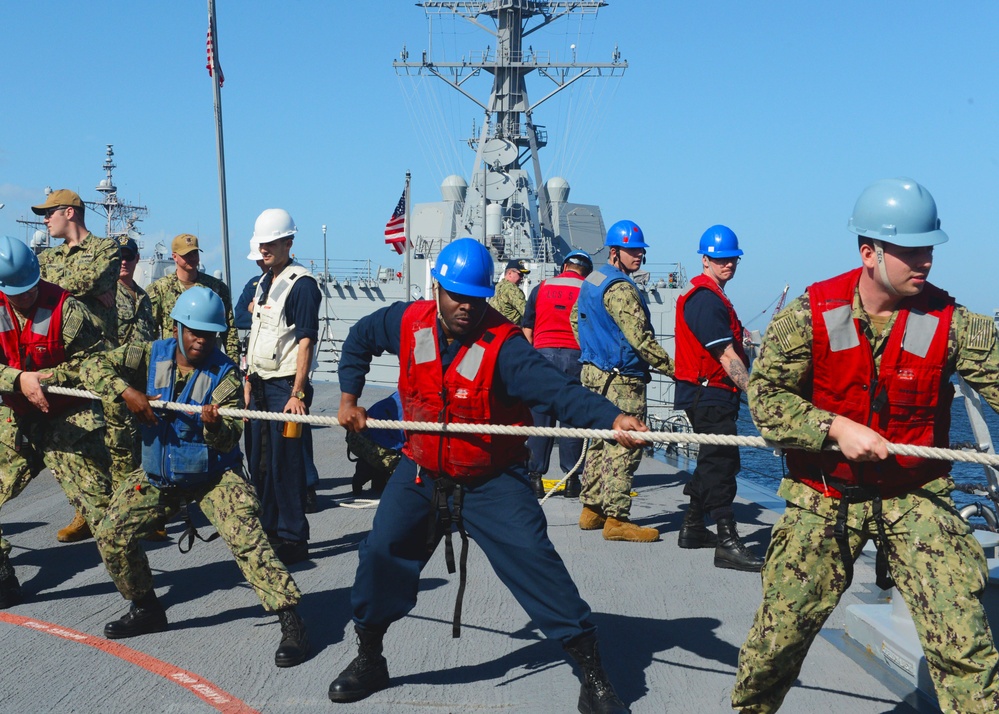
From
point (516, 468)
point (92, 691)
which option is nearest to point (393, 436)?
point (516, 468)

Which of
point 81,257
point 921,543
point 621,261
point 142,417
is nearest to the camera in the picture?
point 921,543

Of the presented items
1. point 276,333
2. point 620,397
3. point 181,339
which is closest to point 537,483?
point 620,397

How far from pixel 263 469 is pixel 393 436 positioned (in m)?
1.68

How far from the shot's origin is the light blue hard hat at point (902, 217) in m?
2.78

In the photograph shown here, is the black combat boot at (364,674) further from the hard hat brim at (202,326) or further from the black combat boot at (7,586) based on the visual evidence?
the black combat boot at (7,586)

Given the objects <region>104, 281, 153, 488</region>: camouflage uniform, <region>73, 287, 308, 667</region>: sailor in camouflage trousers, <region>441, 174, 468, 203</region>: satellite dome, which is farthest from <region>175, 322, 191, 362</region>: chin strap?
<region>441, 174, 468, 203</region>: satellite dome

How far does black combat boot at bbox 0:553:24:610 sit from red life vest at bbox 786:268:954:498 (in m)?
4.05

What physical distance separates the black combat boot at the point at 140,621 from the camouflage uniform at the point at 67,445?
0.71m

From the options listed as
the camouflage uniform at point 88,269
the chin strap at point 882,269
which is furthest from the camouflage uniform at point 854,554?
the camouflage uniform at point 88,269

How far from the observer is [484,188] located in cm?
3081

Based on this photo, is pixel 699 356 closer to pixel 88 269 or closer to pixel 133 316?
pixel 88 269

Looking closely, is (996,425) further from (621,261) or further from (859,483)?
(859,483)

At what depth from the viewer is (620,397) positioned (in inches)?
255

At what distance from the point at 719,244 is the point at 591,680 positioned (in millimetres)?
3222
